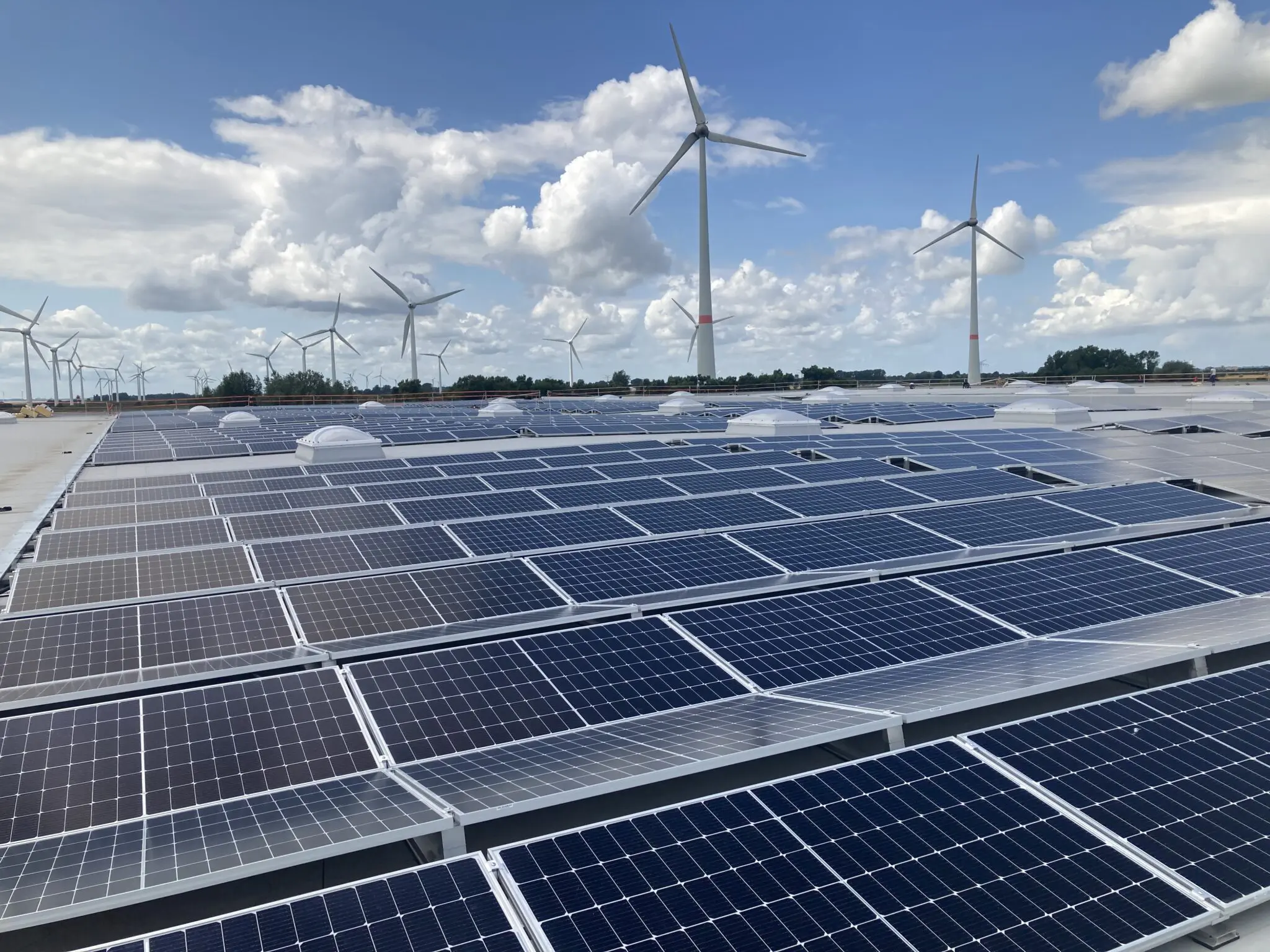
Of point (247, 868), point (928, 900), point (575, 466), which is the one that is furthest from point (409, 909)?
point (575, 466)

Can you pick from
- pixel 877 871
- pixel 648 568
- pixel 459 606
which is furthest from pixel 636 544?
pixel 877 871

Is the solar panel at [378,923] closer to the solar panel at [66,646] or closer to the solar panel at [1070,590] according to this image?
the solar panel at [66,646]

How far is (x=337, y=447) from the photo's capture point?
38969mm

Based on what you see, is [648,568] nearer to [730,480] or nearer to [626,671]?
[626,671]

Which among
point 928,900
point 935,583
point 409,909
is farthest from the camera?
point 935,583

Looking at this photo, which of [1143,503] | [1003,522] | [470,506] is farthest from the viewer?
[1143,503]

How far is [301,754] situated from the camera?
34.6 feet

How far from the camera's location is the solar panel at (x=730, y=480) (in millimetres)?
28719

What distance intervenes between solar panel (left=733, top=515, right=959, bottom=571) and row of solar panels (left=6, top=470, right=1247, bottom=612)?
0.05 meters

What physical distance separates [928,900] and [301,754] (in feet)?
24.3

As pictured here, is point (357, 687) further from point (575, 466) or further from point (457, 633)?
point (575, 466)

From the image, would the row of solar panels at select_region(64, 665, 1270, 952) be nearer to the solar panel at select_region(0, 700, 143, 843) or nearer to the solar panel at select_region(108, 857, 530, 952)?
the solar panel at select_region(108, 857, 530, 952)

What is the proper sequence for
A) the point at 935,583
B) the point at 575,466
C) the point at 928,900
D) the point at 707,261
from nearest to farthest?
→ the point at 928,900
the point at 935,583
the point at 575,466
the point at 707,261

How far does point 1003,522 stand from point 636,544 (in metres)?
11.0
